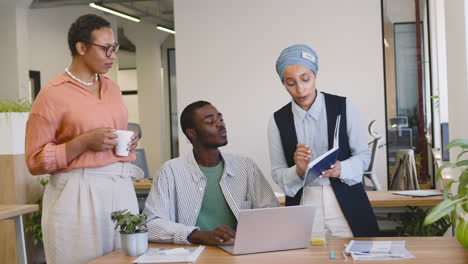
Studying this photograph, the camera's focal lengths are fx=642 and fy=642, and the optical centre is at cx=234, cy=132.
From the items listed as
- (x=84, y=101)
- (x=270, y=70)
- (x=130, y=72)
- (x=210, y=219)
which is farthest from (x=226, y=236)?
(x=130, y=72)

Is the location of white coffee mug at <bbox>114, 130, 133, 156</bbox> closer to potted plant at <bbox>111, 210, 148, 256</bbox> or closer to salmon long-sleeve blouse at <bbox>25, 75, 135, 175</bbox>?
salmon long-sleeve blouse at <bbox>25, 75, 135, 175</bbox>

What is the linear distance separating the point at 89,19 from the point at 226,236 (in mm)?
1150

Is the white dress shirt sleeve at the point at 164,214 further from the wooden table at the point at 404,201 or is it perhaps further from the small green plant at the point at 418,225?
the small green plant at the point at 418,225

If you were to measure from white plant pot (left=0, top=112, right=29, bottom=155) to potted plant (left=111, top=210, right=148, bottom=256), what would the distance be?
125 inches

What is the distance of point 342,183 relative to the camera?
2.64 metres

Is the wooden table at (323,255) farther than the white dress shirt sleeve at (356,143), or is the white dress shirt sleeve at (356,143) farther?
the white dress shirt sleeve at (356,143)

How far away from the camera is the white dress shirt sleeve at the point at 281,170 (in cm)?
261

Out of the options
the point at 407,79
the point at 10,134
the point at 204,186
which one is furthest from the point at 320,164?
the point at 407,79

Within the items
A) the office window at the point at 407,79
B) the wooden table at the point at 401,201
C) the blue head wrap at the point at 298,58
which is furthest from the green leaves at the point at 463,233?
the office window at the point at 407,79

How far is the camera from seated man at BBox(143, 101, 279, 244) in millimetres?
2795

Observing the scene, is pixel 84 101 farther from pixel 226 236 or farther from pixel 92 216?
pixel 226 236

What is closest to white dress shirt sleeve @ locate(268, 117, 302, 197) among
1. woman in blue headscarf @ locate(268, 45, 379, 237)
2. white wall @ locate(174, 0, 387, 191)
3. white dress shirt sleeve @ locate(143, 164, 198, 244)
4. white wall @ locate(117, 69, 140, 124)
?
woman in blue headscarf @ locate(268, 45, 379, 237)

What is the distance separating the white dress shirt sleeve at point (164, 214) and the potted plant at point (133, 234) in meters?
0.21

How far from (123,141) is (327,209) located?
90cm
